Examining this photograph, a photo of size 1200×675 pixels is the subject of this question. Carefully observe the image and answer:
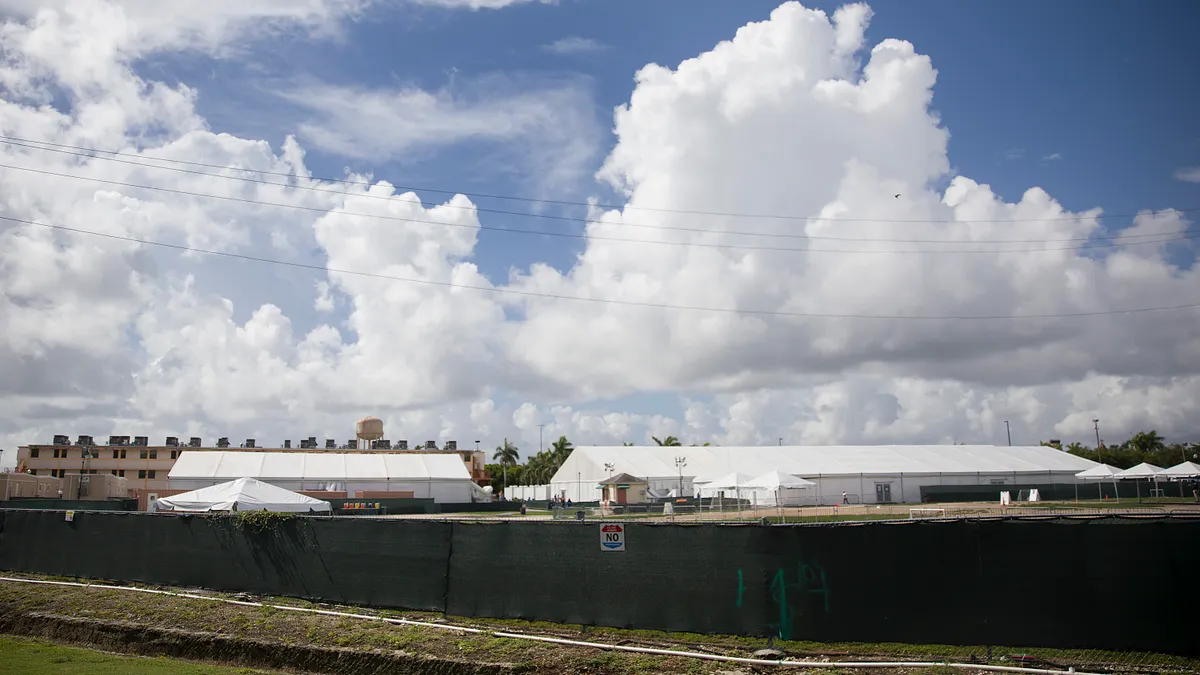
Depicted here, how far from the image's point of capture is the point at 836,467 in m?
80.6

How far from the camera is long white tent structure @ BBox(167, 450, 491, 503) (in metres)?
73.6

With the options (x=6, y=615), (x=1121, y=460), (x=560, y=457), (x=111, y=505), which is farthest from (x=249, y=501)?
(x=1121, y=460)

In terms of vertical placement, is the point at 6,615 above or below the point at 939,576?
below

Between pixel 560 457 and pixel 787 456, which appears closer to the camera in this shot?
pixel 787 456

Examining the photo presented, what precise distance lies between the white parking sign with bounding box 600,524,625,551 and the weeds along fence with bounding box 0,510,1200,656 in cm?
6

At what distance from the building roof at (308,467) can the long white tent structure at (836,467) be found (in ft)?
43.1

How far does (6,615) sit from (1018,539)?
689 inches

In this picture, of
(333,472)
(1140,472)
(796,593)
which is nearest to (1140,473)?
(1140,472)

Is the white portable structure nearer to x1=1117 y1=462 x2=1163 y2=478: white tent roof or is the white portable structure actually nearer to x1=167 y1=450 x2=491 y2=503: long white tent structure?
x1=1117 y1=462 x2=1163 y2=478: white tent roof

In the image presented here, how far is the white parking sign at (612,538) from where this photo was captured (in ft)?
44.1

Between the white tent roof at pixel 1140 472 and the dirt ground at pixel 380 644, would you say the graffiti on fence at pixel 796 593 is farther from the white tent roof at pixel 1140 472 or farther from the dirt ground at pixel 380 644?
the white tent roof at pixel 1140 472

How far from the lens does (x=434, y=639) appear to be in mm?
13086

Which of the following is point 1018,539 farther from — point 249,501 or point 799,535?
point 249,501

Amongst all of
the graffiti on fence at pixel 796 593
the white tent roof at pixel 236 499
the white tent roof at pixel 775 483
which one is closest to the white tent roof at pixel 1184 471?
the white tent roof at pixel 775 483
